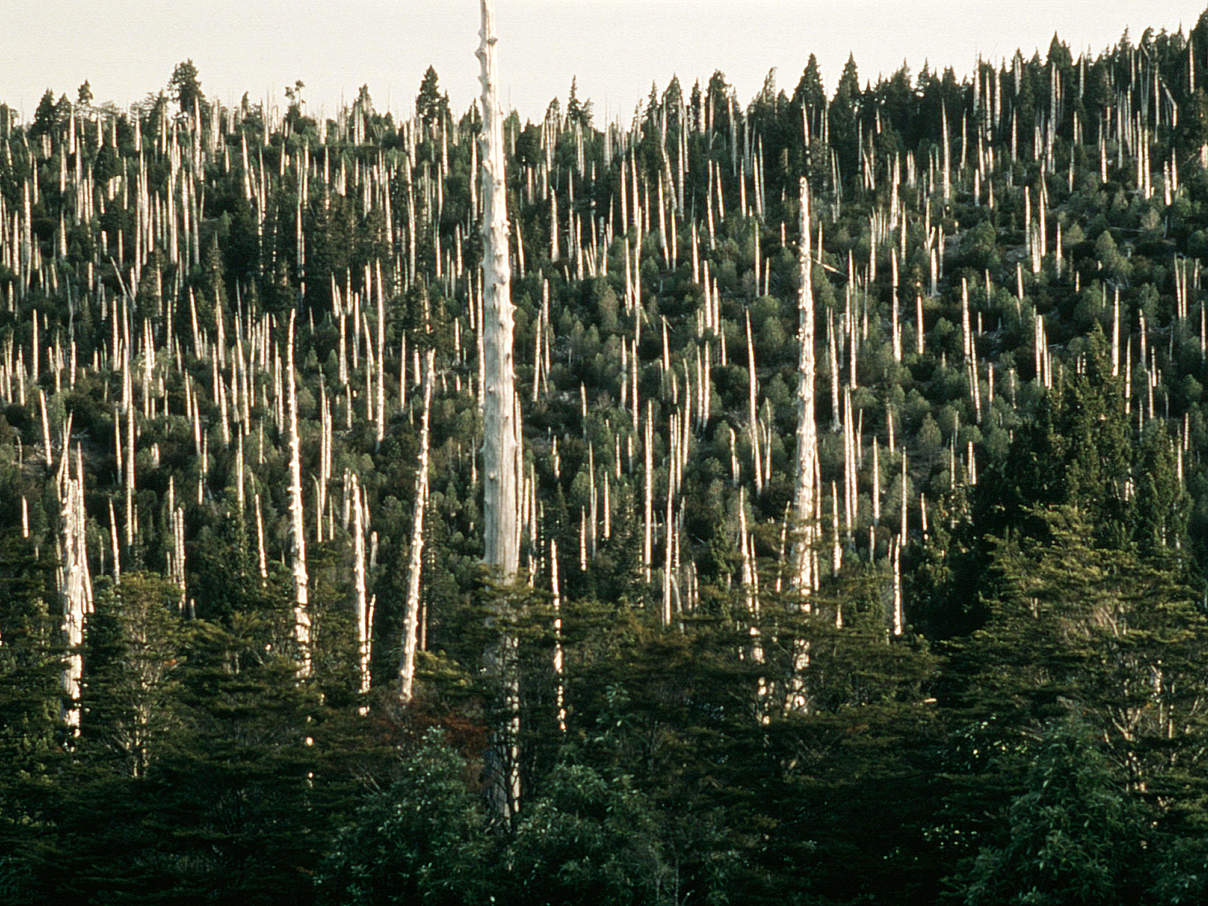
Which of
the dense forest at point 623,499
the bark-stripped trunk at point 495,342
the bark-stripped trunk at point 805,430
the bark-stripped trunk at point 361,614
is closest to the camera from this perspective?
the bark-stripped trunk at point 495,342

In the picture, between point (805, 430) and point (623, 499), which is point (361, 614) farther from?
point (623, 499)

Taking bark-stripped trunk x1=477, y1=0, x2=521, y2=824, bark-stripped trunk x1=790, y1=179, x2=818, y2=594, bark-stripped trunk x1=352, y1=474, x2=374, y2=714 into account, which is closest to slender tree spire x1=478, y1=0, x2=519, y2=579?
bark-stripped trunk x1=477, y1=0, x2=521, y2=824

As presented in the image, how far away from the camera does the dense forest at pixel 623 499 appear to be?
19.0 metres

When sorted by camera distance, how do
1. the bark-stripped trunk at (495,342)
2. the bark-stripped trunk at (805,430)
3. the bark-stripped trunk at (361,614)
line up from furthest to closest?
the bark-stripped trunk at (361,614), the bark-stripped trunk at (805,430), the bark-stripped trunk at (495,342)

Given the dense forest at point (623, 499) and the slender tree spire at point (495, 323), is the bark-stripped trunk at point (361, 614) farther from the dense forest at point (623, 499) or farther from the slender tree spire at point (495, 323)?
the slender tree spire at point (495, 323)

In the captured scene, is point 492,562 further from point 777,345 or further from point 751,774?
point 777,345

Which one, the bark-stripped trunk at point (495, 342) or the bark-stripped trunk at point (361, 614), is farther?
the bark-stripped trunk at point (361, 614)

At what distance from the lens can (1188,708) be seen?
20172 millimetres

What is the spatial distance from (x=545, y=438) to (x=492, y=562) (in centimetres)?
7098

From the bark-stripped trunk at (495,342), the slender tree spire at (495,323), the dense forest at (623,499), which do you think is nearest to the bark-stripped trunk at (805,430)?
the dense forest at (623,499)

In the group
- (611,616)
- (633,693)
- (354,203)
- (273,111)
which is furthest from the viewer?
(273,111)

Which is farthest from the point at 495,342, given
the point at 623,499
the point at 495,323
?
the point at 623,499

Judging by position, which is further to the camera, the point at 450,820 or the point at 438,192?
the point at 438,192

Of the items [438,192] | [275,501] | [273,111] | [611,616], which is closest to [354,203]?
[438,192]
